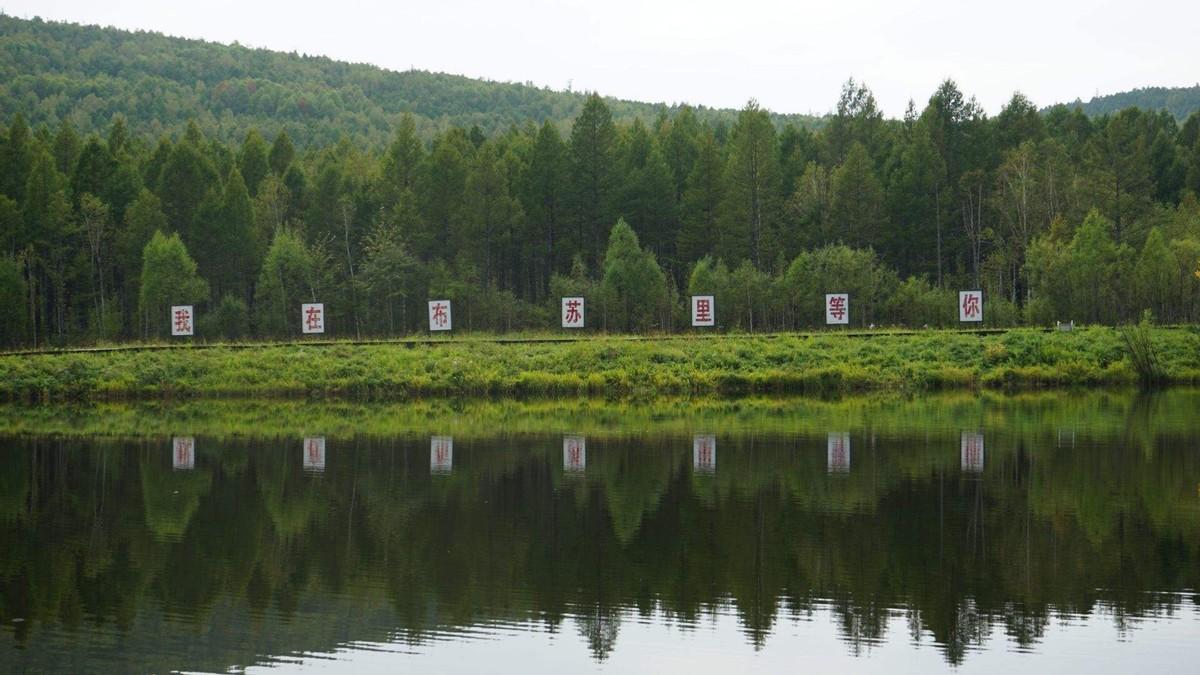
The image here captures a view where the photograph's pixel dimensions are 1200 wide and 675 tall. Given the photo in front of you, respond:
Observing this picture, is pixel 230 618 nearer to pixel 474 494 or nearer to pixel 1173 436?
pixel 474 494

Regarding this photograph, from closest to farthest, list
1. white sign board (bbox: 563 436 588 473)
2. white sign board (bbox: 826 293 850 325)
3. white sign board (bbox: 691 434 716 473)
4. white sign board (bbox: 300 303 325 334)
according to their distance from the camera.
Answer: white sign board (bbox: 691 434 716 473) → white sign board (bbox: 563 436 588 473) → white sign board (bbox: 826 293 850 325) → white sign board (bbox: 300 303 325 334)

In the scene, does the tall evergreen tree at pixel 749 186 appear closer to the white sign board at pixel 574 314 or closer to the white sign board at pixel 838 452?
the white sign board at pixel 574 314

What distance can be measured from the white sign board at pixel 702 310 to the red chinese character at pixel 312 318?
55.0ft

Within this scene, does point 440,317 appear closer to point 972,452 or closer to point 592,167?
point 592,167

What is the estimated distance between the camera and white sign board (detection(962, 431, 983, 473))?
23.9 meters

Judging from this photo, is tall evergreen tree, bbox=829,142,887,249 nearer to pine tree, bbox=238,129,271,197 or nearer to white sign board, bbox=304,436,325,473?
pine tree, bbox=238,129,271,197

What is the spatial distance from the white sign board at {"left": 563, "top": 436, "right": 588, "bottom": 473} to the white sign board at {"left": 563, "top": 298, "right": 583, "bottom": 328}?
27.6 metres

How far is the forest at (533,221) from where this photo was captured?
234ft

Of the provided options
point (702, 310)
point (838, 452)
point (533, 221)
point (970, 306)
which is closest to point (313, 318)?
point (702, 310)

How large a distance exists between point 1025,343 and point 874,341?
212 inches

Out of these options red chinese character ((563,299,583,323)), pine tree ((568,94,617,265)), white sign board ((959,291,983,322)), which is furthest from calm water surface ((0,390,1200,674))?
pine tree ((568,94,617,265))

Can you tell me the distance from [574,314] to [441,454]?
3087 centimetres

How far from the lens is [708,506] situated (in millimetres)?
20312

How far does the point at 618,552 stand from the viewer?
55.6ft
